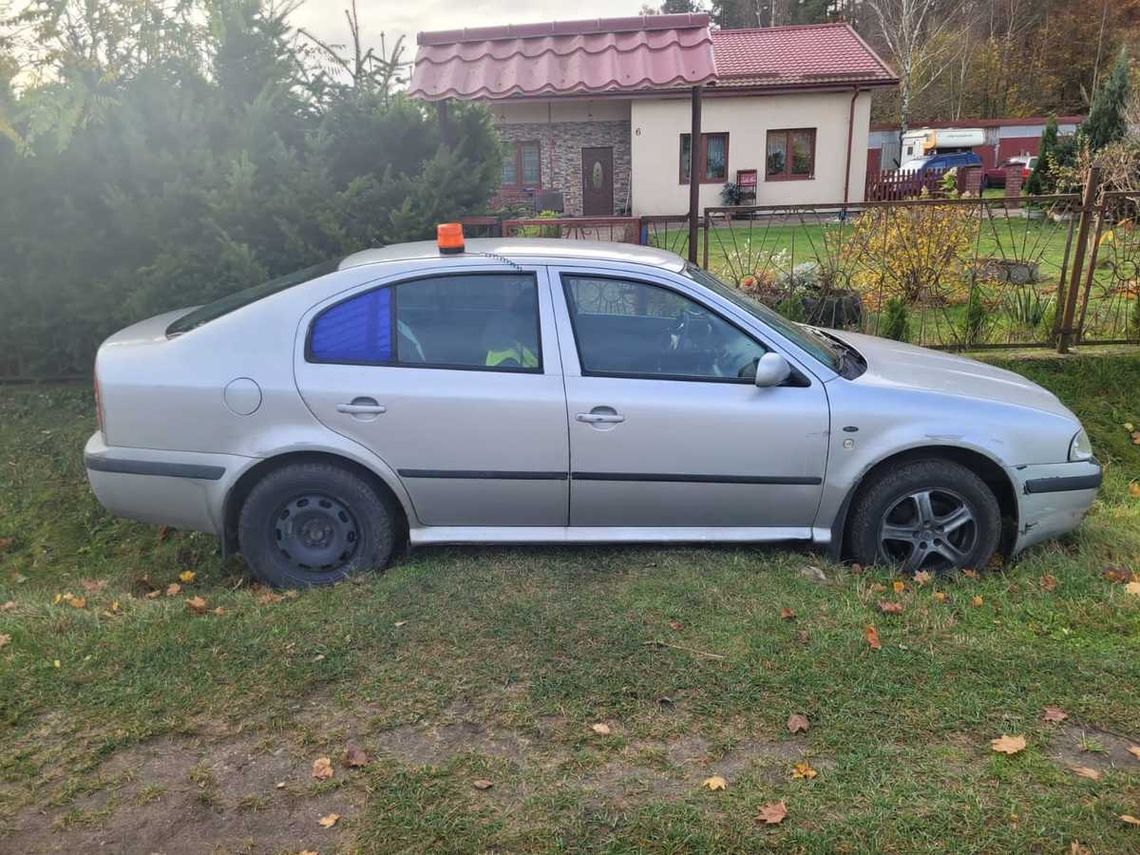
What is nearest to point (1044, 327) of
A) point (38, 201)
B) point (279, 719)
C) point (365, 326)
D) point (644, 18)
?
point (644, 18)

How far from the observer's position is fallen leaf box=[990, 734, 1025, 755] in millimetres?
2818

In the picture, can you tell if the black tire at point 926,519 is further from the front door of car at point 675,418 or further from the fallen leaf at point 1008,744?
the fallen leaf at point 1008,744

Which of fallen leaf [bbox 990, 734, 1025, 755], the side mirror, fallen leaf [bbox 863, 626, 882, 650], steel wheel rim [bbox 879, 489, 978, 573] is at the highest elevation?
the side mirror

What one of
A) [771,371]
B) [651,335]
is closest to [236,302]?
[651,335]

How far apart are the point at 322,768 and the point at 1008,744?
2234mm

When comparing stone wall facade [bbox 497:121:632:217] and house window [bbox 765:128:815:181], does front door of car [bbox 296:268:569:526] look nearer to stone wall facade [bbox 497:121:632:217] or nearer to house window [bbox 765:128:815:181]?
stone wall facade [bbox 497:121:632:217]

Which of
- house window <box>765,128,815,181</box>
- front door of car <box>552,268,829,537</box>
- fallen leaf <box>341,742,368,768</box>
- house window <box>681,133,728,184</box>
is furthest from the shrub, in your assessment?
house window <box>765,128,815,181</box>

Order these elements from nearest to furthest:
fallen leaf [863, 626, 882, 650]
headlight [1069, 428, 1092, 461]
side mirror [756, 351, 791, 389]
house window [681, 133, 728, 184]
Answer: fallen leaf [863, 626, 882, 650] < side mirror [756, 351, 791, 389] < headlight [1069, 428, 1092, 461] < house window [681, 133, 728, 184]

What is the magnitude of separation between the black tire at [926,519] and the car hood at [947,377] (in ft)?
1.25

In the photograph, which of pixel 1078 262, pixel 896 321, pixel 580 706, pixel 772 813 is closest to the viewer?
pixel 772 813

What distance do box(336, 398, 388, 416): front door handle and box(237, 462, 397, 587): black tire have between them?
0.28m

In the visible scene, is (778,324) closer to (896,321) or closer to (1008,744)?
(1008,744)

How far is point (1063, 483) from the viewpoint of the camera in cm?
404

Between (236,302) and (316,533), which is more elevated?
(236,302)
